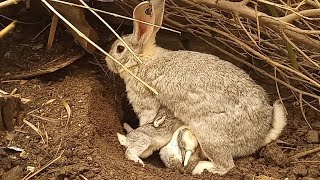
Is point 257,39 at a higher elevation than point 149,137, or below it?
higher

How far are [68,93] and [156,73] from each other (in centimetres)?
68

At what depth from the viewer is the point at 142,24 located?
407 cm

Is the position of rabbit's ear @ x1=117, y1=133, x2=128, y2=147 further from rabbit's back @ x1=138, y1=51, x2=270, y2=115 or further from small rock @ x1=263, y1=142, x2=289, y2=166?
small rock @ x1=263, y1=142, x2=289, y2=166

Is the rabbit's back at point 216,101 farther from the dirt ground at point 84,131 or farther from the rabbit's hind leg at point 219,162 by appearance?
the dirt ground at point 84,131

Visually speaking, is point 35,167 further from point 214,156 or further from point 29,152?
point 214,156

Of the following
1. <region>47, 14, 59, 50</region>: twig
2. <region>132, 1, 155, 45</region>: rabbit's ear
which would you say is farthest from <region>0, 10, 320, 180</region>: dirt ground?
<region>132, 1, 155, 45</region>: rabbit's ear

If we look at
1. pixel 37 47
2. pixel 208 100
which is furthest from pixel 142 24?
pixel 37 47

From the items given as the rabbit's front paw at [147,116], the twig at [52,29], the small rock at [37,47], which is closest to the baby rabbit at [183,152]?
the rabbit's front paw at [147,116]

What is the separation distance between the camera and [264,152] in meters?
3.94

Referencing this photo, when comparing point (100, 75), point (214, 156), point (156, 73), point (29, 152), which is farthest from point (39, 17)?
point (214, 156)

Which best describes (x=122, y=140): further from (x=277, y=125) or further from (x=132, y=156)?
(x=277, y=125)

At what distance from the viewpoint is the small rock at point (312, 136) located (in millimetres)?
4166

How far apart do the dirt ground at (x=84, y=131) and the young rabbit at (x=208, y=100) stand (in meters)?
0.16

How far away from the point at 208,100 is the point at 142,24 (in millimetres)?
759
